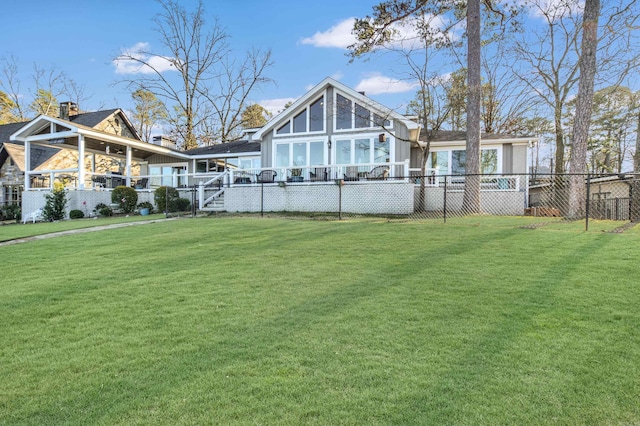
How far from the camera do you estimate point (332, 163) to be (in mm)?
16062

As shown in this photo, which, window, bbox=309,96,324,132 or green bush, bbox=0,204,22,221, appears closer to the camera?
window, bbox=309,96,324,132

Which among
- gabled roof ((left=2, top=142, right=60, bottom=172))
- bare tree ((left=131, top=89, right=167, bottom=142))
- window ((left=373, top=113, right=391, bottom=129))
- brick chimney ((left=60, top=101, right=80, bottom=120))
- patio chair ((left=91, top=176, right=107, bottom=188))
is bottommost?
patio chair ((left=91, top=176, right=107, bottom=188))

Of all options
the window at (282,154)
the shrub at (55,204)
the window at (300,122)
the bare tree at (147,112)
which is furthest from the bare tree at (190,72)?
the window at (300,122)

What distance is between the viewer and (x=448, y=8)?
549 inches

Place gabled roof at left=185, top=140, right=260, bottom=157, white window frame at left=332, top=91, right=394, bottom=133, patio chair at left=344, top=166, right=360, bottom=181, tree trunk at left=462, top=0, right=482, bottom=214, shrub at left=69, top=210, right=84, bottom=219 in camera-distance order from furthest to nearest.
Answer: gabled roof at left=185, top=140, right=260, bottom=157 → shrub at left=69, top=210, right=84, bottom=219 → white window frame at left=332, top=91, right=394, bottom=133 → patio chair at left=344, top=166, right=360, bottom=181 → tree trunk at left=462, top=0, right=482, bottom=214

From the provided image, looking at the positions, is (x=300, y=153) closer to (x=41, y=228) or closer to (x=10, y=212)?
(x=41, y=228)

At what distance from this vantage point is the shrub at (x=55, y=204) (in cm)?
1558

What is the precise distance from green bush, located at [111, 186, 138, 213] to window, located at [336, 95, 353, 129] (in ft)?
32.9

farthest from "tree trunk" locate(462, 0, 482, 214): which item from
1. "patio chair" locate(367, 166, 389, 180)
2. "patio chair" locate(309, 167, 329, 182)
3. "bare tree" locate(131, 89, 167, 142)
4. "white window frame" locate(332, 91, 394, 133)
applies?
"bare tree" locate(131, 89, 167, 142)

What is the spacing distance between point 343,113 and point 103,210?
11.7 metres

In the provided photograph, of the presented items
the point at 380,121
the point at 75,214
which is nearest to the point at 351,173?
the point at 380,121

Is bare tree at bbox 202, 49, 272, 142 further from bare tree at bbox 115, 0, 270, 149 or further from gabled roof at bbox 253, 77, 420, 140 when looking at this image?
gabled roof at bbox 253, 77, 420, 140

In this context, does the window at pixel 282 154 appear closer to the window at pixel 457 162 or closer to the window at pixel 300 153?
the window at pixel 300 153

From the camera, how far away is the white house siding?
42.5ft
